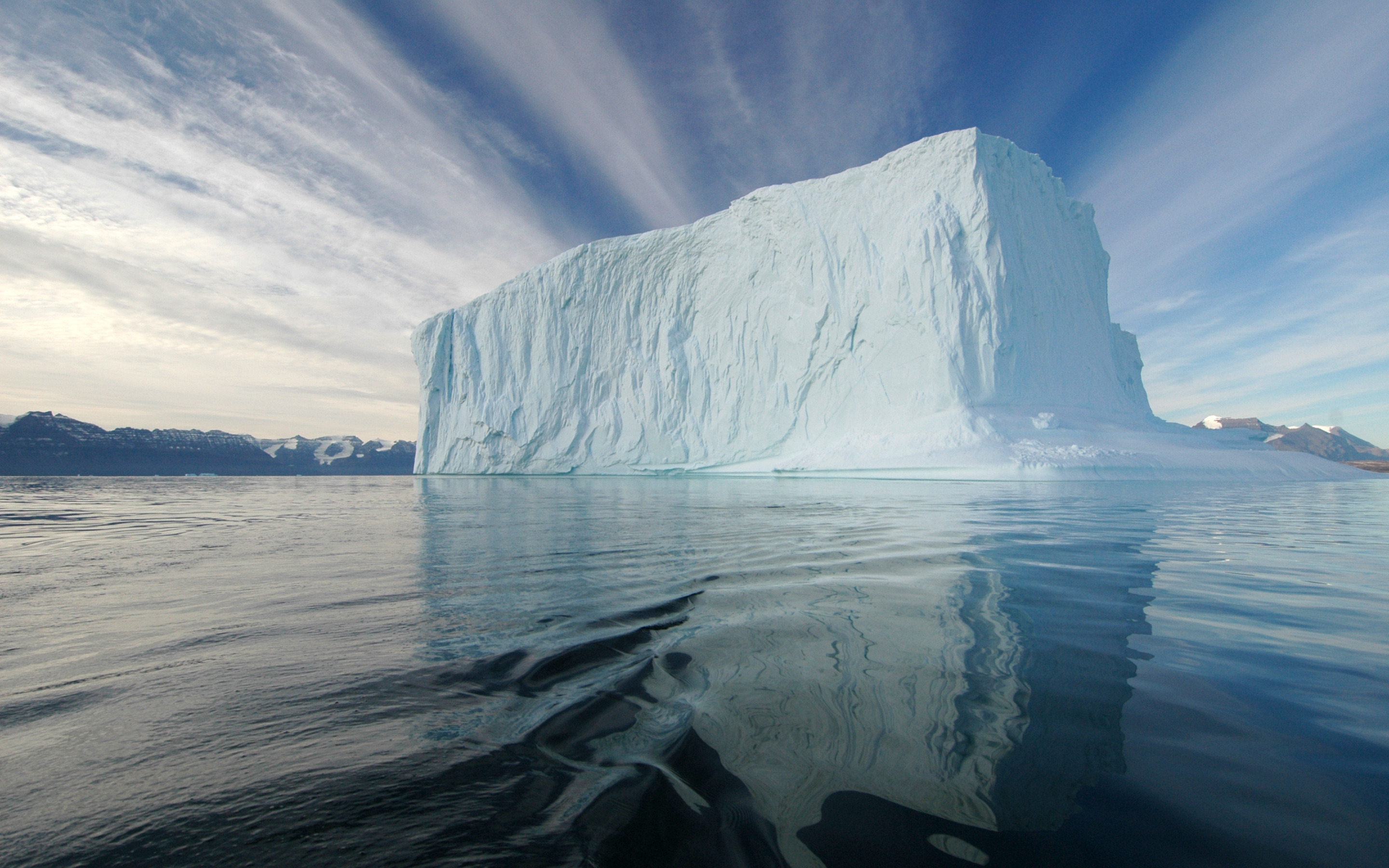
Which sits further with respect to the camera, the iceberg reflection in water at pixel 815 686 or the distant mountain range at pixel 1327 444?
the distant mountain range at pixel 1327 444

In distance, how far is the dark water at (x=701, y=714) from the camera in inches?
36.4

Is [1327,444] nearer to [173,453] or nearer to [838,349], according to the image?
[838,349]

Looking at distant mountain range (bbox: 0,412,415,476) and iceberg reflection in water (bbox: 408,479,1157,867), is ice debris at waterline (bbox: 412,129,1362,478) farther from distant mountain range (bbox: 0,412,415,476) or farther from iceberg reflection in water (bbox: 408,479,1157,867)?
distant mountain range (bbox: 0,412,415,476)

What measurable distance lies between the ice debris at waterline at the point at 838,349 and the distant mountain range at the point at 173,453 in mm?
33526

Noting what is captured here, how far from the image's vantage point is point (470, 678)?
1.64m

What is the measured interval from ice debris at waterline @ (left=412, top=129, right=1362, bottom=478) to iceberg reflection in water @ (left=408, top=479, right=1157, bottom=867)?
13667 millimetres

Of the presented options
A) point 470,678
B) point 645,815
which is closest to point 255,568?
point 470,678

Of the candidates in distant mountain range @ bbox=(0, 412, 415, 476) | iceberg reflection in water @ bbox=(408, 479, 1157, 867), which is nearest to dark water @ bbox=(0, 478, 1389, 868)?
iceberg reflection in water @ bbox=(408, 479, 1157, 867)

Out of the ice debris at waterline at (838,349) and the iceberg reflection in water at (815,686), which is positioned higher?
the ice debris at waterline at (838,349)

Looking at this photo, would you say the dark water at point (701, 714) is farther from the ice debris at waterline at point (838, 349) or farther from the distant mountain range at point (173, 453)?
the distant mountain range at point (173, 453)

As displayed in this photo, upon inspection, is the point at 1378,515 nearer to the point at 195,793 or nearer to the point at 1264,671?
the point at 1264,671

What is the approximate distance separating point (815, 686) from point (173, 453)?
295 feet

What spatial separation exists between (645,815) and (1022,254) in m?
23.7

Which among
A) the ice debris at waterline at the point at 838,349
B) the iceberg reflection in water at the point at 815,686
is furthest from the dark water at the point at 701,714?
the ice debris at waterline at the point at 838,349
